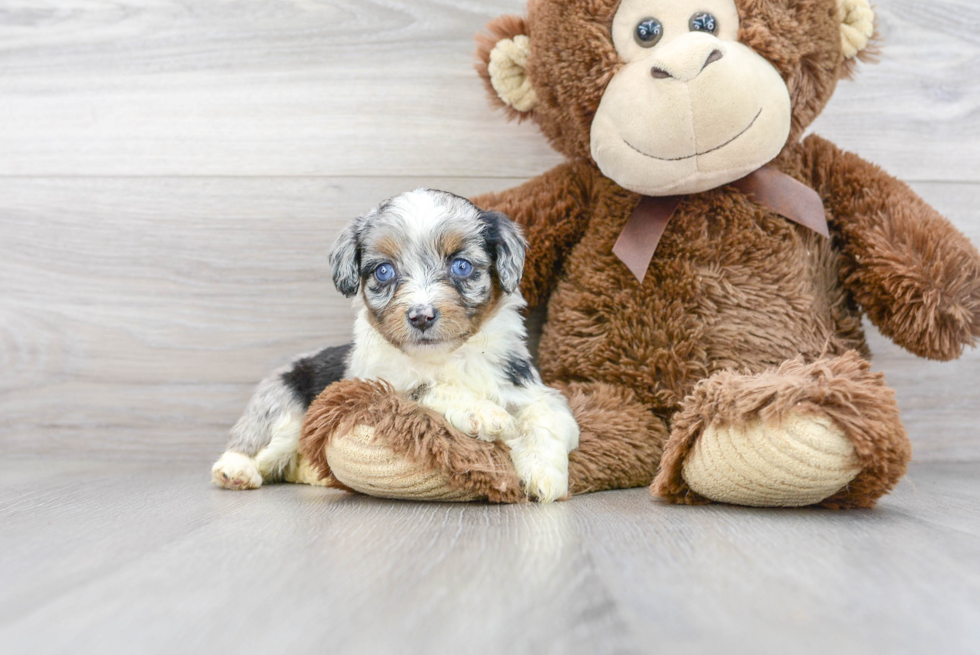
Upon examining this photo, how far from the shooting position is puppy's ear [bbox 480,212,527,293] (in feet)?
5.61

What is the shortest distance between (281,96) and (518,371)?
1.17 metres

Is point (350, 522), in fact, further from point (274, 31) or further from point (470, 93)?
point (274, 31)

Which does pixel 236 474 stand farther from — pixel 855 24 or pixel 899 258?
pixel 855 24

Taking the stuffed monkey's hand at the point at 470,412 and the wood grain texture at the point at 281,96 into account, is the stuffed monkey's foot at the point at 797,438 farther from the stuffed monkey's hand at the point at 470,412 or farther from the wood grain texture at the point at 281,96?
the wood grain texture at the point at 281,96

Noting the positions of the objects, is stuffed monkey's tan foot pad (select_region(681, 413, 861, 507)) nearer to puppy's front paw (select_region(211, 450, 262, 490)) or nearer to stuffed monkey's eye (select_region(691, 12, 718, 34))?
stuffed monkey's eye (select_region(691, 12, 718, 34))

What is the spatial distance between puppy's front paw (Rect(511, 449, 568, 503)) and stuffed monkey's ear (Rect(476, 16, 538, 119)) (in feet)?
2.99

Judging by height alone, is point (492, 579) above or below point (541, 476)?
above

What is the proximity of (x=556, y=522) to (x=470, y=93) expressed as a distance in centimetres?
141

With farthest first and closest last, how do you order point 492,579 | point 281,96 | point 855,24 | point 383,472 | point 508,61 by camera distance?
point 281,96 < point 508,61 < point 855,24 < point 383,472 < point 492,579

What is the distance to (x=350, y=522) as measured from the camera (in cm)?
138

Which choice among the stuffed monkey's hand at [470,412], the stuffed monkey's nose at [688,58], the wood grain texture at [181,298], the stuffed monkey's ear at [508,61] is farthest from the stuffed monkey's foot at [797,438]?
the wood grain texture at [181,298]

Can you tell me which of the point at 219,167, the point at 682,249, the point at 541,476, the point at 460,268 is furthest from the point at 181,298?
the point at 682,249

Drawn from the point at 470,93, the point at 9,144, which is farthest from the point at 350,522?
the point at 9,144

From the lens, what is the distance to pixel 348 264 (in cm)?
172
